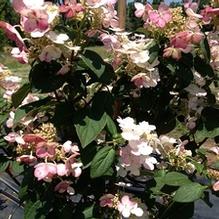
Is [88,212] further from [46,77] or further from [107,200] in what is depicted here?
[46,77]

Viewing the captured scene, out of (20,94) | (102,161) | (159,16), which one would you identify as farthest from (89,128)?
(159,16)

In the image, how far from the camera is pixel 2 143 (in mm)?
1411

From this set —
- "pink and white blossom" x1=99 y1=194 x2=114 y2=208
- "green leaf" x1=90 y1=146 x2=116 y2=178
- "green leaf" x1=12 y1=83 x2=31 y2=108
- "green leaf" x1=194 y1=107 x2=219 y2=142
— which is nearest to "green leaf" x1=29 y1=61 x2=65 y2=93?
"green leaf" x1=12 y1=83 x2=31 y2=108

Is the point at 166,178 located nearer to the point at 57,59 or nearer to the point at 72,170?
the point at 72,170

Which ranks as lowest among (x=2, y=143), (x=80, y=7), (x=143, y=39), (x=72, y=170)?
(x=2, y=143)

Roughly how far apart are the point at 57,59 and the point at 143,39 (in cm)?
25

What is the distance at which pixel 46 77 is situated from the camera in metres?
1.11

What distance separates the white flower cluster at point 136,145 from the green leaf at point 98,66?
0.09m

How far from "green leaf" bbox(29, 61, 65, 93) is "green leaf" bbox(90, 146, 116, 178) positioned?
0.50 ft

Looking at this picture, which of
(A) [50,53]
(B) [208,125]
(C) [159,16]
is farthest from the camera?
(B) [208,125]

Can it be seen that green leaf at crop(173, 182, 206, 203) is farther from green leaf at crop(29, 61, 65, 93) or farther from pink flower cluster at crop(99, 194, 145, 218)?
green leaf at crop(29, 61, 65, 93)

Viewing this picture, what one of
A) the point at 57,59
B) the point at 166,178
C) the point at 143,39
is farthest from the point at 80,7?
the point at 166,178

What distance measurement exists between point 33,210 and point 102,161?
0.25 metres

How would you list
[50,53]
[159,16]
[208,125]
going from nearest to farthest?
[50,53]
[159,16]
[208,125]
